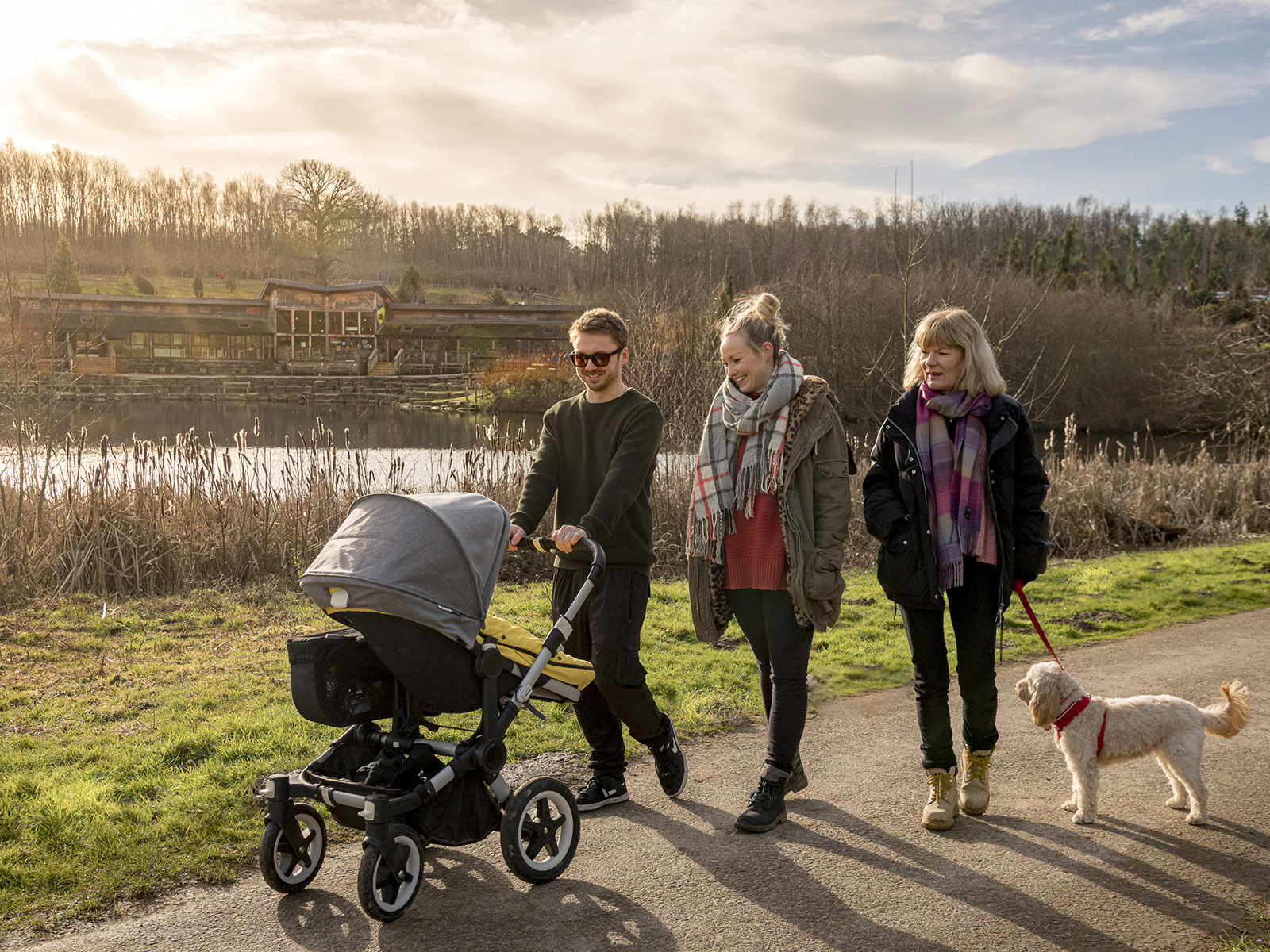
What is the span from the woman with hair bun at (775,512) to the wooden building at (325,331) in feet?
155

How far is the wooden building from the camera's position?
51250 millimetres

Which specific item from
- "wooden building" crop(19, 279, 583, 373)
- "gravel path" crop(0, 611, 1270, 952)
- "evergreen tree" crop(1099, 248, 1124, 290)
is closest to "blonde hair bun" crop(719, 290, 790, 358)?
"gravel path" crop(0, 611, 1270, 952)

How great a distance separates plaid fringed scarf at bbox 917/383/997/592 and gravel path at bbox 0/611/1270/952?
1.05m

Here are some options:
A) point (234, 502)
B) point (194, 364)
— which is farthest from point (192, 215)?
point (234, 502)

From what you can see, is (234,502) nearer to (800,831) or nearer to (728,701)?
(728,701)

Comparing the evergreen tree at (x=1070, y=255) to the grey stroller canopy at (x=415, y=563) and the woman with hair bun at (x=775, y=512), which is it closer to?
the woman with hair bun at (x=775, y=512)

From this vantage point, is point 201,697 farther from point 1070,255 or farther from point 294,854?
point 1070,255

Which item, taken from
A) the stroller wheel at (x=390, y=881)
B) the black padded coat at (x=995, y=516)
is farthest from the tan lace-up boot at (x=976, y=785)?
the stroller wheel at (x=390, y=881)

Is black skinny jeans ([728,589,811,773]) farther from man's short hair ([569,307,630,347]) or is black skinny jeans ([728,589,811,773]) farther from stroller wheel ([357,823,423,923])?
stroller wheel ([357,823,423,923])

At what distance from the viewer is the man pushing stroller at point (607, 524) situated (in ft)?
12.3

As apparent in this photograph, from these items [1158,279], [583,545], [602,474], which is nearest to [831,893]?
[583,545]

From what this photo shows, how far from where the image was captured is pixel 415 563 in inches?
121

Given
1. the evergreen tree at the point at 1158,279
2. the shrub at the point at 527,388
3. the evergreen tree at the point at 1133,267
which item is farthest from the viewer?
the evergreen tree at the point at 1133,267

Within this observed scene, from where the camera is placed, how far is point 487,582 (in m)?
3.26
